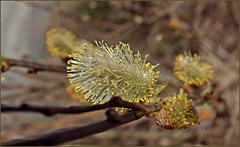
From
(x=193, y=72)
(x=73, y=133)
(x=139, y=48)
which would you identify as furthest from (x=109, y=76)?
(x=139, y=48)

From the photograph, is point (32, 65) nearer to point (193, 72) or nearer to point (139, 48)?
point (193, 72)

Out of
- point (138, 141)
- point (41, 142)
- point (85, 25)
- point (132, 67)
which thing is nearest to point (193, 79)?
point (132, 67)

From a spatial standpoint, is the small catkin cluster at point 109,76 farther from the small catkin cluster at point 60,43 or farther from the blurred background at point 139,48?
the blurred background at point 139,48

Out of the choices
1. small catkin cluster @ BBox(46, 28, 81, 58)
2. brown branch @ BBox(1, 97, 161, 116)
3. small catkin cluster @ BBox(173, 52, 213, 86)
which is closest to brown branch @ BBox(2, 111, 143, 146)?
brown branch @ BBox(1, 97, 161, 116)

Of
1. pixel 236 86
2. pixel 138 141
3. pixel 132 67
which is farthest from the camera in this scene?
pixel 138 141

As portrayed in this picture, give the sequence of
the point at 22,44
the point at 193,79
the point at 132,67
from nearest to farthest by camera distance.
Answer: the point at 132,67
the point at 193,79
the point at 22,44

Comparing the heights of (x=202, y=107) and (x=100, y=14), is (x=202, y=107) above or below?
below

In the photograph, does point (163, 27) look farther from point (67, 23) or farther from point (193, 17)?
point (67, 23)
